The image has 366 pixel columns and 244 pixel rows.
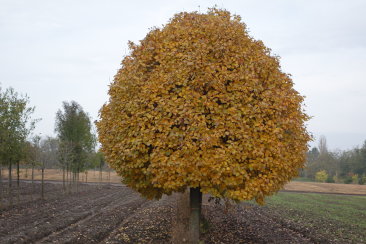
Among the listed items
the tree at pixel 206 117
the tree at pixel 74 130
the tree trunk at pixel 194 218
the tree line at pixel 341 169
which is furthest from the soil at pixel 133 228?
the tree line at pixel 341 169

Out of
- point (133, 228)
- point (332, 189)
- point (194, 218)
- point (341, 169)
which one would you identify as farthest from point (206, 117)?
point (341, 169)

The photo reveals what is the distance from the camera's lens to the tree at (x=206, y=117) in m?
8.73

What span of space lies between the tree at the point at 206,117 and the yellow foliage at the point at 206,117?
30 mm

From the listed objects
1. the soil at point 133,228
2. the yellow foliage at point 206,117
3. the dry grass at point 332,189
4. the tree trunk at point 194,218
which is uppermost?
the yellow foliage at point 206,117

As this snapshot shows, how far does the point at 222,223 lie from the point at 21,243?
923 cm

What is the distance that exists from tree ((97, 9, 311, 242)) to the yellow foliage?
3 cm

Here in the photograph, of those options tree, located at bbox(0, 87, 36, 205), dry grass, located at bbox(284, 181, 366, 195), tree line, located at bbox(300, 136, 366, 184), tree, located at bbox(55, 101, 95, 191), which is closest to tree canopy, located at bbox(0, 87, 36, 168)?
tree, located at bbox(0, 87, 36, 205)

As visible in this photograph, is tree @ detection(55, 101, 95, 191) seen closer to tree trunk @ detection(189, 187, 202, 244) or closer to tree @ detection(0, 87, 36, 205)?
tree @ detection(0, 87, 36, 205)

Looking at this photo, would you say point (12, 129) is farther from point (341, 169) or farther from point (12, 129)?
point (341, 169)

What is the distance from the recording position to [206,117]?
357 inches

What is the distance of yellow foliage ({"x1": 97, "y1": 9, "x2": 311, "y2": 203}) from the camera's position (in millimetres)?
8727

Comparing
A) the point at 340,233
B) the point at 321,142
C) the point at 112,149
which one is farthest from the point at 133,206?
the point at 321,142

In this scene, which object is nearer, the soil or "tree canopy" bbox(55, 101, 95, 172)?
the soil

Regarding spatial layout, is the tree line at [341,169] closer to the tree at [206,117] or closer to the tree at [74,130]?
the tree at [74,130]
